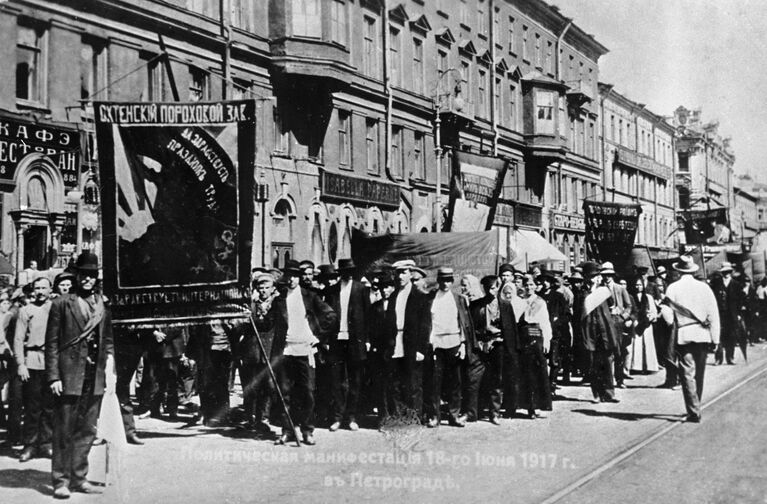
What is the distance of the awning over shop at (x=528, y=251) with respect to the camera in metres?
21.1

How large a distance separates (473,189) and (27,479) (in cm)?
991

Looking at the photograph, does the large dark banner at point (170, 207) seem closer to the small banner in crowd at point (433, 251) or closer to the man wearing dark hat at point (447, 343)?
the man wearing dark hat at point (447, 343)

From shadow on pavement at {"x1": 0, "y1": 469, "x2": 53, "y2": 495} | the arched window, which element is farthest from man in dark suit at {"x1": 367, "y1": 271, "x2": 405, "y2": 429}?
the arched window

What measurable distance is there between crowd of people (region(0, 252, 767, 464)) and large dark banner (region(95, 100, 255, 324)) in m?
0.42

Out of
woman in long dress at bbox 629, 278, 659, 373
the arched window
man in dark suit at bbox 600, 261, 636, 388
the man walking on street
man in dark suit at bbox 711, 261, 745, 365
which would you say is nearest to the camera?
the man walking on street

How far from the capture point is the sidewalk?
6.93m

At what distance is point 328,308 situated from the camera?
31.3 feet

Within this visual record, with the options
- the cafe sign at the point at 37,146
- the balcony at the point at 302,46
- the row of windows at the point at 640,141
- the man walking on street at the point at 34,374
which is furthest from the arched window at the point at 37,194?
the row of windows at the point at 640,141

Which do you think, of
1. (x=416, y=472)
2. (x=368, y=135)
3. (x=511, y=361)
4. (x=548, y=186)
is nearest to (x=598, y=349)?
(x=511, y=361)

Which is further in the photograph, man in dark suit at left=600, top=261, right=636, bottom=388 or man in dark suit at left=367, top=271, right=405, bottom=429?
man in dark suit at left=600, top=261, right=636, bottom=388

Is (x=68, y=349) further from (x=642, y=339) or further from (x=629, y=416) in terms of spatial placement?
(x=642, y=339)

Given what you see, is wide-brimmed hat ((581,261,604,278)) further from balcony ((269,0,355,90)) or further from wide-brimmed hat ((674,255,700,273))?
balcony ((269,0,355,90))

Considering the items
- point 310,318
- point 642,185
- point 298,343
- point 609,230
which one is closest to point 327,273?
point 310,318

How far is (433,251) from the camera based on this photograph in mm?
14469
